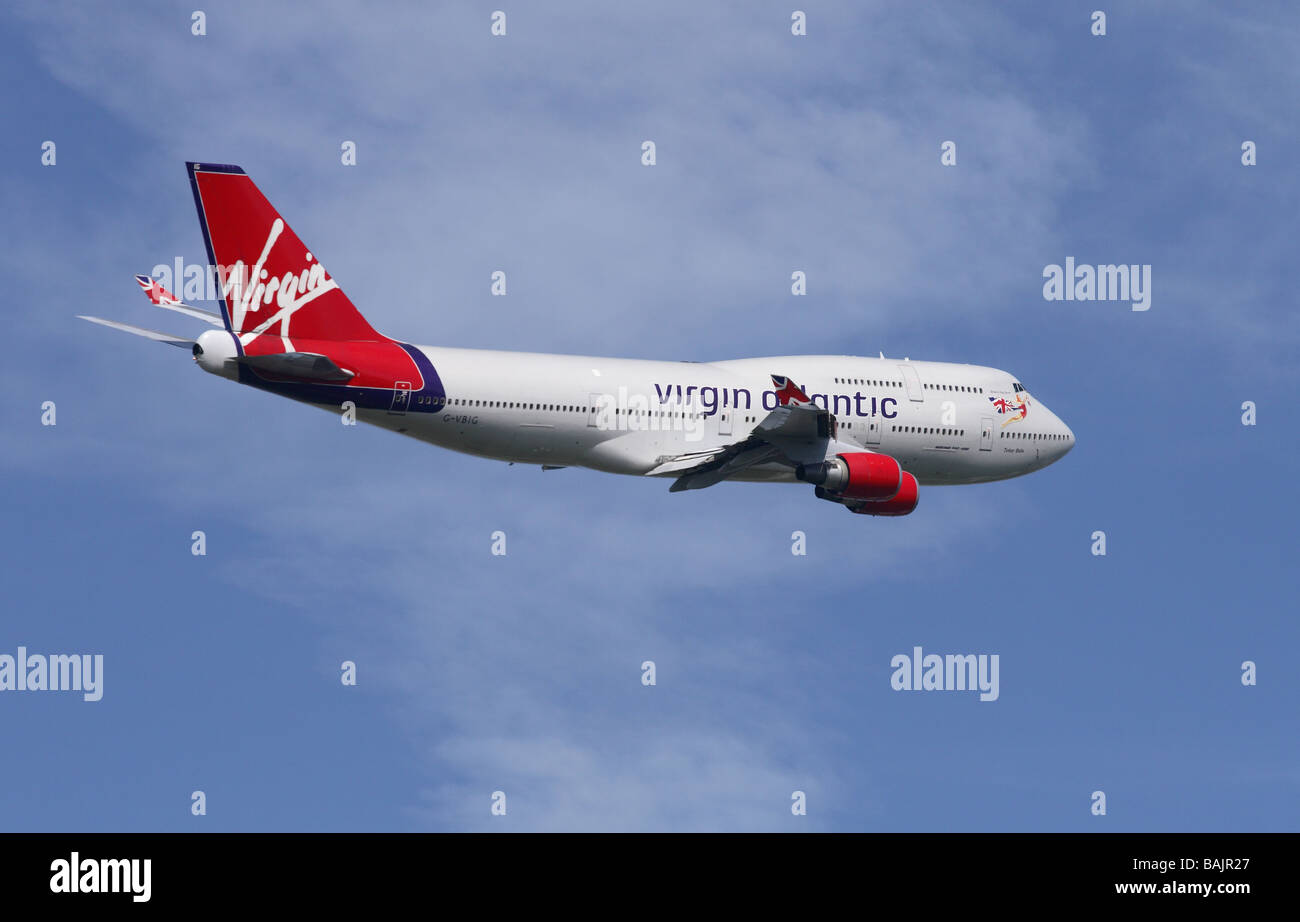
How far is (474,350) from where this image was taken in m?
57.2

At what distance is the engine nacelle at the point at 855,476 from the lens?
190 ft

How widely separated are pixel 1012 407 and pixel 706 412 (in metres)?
13.3

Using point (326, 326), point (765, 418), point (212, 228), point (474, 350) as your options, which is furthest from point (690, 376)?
point (212, 228)

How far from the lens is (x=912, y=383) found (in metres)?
63.8

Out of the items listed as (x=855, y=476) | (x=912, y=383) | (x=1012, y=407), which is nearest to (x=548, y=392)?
(x=855, y=476)

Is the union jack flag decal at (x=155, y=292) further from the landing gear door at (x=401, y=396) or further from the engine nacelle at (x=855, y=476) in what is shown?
the engine nacelle at (x=855, y=476)

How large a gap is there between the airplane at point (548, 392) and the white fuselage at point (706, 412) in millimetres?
54

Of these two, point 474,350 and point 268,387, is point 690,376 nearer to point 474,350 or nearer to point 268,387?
point 474,350

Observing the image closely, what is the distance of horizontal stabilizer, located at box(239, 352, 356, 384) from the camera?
53.6 meters

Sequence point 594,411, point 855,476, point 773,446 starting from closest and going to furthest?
point 594,411 → point 773,446 → point 855,476

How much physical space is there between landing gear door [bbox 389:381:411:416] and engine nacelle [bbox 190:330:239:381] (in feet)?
15.4

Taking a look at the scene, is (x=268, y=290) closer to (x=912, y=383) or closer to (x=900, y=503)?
(x=900, y=503)

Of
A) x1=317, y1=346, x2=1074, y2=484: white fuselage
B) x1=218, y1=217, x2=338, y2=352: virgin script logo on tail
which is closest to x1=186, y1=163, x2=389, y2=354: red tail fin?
x1=218, y1=217, x2=338, y2=352: virgin script logo on tail

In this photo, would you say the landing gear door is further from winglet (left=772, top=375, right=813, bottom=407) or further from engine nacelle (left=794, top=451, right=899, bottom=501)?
engine nacelle (left=794, top=451, right=899, bottom=501)
